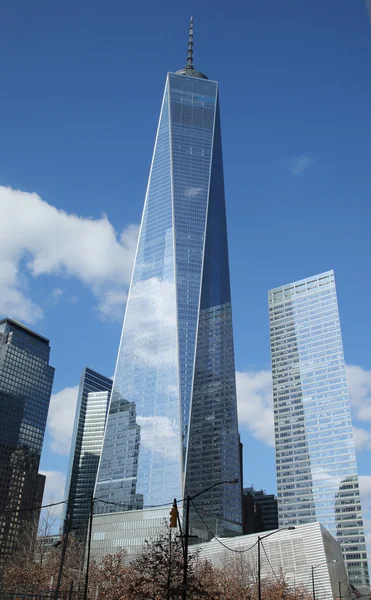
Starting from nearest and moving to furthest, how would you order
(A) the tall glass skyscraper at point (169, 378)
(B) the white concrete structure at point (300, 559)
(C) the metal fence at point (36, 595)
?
(C) the metal fence at point (36, 595), (B) the white concrete structure at point (300, 559), (A) the tall glass skyscraper at point (169, 378)

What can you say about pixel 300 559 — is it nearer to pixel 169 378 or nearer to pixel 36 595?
pixel 36 595

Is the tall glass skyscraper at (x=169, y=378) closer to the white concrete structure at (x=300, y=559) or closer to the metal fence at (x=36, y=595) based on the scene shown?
the white concrete structure at (x=300, y=559)

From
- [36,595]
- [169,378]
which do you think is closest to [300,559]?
[36,595]

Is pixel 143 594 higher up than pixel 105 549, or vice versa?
pixel 105 549

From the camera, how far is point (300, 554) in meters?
95.1

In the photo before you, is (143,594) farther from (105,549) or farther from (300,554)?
(105,549)

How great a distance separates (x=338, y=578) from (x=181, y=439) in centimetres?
7139

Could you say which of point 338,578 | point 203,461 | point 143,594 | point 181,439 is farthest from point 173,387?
point 143,594

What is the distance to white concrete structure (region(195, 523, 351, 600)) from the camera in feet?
297

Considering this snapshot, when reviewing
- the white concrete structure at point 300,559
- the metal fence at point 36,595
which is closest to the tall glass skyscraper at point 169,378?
the white concrete structure at point 300,559

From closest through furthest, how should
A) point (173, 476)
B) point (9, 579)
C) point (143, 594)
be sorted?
point (143, 594)
point (9, 579)
point (173, 476)

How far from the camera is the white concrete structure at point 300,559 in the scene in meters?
90.6

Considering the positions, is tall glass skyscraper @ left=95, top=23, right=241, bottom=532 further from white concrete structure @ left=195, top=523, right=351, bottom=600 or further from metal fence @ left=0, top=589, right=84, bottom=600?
metal fence @ left=0, top=589, right=84, bottom=600

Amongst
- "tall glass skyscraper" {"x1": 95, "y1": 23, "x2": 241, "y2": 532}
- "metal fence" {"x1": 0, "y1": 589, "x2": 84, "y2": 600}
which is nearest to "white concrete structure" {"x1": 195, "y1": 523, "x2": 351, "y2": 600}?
"metal fence" {"x1": 0, "y1": 589, "x2": 84, "y2": 600}
